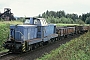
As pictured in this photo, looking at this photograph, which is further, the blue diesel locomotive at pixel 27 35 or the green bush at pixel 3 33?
the green bush at pixel 3 33

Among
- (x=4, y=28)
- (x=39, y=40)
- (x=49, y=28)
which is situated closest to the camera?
(x=39, y=40)

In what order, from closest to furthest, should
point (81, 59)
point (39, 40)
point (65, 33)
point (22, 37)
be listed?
1. point (81, 59)
2. point (22, 37)
3. point (39, 40)
4. point (65, 33)

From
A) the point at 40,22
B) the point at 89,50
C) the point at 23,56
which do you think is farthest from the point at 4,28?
the point at 89,50

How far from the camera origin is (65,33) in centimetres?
3288

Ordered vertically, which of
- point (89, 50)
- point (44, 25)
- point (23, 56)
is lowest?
point (23, 56)

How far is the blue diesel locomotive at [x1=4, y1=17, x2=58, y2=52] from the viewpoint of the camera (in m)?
17.5

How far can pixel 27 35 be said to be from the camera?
18.8 m

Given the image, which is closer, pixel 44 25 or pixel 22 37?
pixel 22 37

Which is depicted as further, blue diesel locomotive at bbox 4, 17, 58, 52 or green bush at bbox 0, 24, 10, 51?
green bush at bbox 0, 24, 10, 51

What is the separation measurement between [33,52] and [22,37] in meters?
1.78

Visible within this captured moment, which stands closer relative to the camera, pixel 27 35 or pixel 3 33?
pixel 27 35

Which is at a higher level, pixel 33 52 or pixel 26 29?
pixel 26 29

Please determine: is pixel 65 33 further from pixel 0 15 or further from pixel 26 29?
pixel 0 15

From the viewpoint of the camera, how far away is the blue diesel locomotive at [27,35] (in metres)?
17.5
